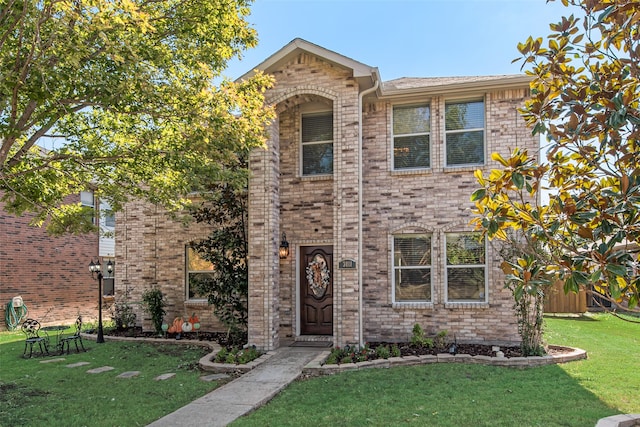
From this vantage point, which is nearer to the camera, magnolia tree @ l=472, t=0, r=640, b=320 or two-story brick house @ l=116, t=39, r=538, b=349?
magnolia tree @ l=472, t=0, r=640, b=320

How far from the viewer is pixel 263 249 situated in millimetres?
9820

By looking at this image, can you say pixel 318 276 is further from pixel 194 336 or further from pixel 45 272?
pixel 45 272

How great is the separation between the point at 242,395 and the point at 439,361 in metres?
3.89

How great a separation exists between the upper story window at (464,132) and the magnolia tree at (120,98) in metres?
4.65

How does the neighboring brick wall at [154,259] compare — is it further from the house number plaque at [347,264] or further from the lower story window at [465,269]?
the lower story window at [465,269]

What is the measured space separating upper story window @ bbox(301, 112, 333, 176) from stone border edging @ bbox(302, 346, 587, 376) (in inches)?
178

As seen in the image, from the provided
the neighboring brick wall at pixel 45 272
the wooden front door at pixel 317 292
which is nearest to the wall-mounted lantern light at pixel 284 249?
the wooden front door at pixel 317 292

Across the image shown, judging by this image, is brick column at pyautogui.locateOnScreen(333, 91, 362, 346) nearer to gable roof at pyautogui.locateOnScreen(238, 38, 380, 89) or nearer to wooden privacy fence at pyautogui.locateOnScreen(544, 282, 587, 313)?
gable roof at pyautogui.locateOnScreen(238, 38, 380, 89)

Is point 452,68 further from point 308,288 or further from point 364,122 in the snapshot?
point 308,288

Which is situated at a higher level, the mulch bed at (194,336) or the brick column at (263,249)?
the brick column at (263,249)

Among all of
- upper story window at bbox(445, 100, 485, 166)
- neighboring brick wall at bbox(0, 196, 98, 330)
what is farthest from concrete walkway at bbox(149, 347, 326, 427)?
neighboring brick wall at bbox(0, 196, 98, 330)

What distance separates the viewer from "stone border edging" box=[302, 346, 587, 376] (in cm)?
800

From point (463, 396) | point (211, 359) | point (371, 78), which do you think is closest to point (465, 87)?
point (371, 78)

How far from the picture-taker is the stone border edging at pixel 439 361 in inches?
315
